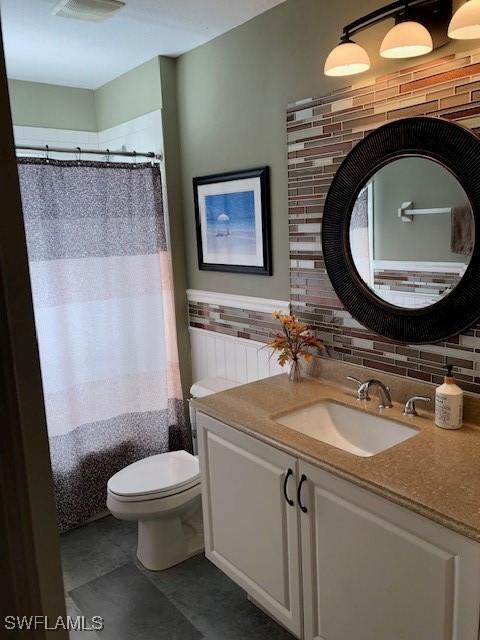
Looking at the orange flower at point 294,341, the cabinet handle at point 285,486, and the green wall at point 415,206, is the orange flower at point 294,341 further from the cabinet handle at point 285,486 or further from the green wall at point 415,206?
the cabinet handle at point 285,486

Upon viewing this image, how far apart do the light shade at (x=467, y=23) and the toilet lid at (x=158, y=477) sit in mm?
1946

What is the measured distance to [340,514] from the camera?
1481 mm

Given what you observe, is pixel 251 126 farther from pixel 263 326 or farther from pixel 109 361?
pixel 109 361

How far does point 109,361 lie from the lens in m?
2.79

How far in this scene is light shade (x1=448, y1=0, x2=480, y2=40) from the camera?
1.38 m

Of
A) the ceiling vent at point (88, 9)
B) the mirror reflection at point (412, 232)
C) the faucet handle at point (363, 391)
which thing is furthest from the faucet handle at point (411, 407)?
the ceiling vent at point (88, 9)

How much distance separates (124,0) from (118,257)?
119cm

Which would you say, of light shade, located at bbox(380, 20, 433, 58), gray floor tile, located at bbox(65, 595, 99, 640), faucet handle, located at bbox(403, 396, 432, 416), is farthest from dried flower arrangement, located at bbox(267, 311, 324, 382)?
gray floor tile, located at bbox(65, 595, 99, 640)

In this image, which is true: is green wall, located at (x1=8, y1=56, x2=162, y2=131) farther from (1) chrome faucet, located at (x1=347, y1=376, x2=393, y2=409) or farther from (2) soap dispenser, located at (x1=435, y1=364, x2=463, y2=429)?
(2) soap dispenser, located at (x1=435, y1=364, x2=463, y2=429)

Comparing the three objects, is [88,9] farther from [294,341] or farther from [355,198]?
[294,341]

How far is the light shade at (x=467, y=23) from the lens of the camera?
1.38 m

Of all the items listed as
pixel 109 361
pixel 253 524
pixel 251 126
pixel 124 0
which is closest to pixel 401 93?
pixel 251 126

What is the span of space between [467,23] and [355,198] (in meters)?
0.67

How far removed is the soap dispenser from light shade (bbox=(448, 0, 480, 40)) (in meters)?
0.96
